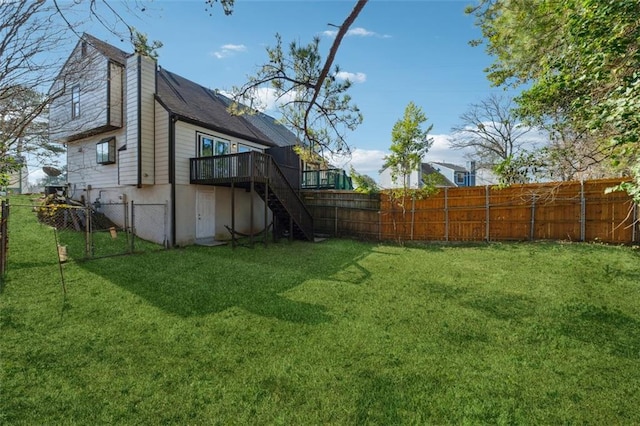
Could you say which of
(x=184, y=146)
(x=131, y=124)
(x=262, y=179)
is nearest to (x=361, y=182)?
(x=262, y=179)

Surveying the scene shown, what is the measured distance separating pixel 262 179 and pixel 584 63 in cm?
858

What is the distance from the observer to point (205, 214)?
37.5ft

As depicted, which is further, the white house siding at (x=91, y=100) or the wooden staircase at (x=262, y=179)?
the wooden staircase at (x=262, y=179)

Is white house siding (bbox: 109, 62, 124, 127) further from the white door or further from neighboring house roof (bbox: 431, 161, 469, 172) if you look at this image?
neighboring house roof (bbox: 431, 161, 469, 172)

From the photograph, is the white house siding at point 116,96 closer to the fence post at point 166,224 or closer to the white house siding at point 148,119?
the white house siding at point 148,119

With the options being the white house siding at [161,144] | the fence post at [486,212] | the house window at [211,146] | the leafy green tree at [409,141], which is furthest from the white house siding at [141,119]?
the fence post at [486,212]

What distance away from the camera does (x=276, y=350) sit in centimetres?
338

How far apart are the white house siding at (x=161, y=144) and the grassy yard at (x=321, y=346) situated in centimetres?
440

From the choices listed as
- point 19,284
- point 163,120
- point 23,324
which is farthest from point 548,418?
point 163,120

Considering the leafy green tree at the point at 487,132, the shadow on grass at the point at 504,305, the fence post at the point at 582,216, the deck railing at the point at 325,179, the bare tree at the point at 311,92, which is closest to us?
the shadow on grass at the point at 504,305

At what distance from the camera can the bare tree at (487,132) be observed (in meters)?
20.4

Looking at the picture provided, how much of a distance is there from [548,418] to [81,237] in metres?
12.1

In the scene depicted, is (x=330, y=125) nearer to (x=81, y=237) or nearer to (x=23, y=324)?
(x=23, y=324)

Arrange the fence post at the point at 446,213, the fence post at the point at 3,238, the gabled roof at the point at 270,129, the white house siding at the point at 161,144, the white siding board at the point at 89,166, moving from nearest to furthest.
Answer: the fence post at the point at 3,238, the white house siding at the point at 161,144, the fence post at the point at 446,213, the white siding board at the point at 89,166, the gabled roof at the point at 270,129
